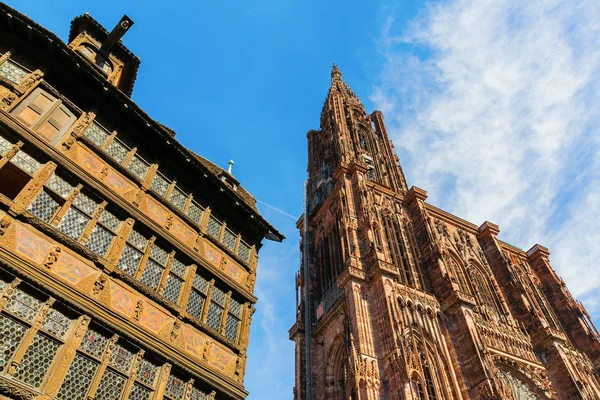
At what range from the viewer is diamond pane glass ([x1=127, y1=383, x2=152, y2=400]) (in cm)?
854

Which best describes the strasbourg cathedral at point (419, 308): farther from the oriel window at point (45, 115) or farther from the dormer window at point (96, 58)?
the oriel window at point (45, 115)

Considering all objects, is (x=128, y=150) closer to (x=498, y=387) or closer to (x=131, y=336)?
(x=131, y=336)

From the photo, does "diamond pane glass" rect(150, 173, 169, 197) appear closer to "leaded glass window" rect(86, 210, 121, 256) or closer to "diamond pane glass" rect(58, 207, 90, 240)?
"leaded glass window" rect(86, 210, 121, 256)

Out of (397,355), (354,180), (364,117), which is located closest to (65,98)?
(397,355)

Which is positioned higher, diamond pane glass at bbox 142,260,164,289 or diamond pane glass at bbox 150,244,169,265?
diamond pane glass at bbox 150,244,169,265

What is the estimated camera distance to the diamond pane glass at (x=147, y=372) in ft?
29.1

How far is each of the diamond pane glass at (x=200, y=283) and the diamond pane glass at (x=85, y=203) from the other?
3002 mm

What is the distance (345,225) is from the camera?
3164 centimetres

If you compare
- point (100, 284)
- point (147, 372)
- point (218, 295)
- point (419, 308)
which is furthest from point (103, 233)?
point (419, 308)

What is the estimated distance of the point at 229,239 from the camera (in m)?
13.5

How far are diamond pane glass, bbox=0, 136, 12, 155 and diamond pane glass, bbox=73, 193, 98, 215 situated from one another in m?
1.54

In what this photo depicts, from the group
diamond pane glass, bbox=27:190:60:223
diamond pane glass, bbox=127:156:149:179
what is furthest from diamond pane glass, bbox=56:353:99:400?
diamond pane glass, bbox=127:156:149:179

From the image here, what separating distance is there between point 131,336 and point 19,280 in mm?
2246

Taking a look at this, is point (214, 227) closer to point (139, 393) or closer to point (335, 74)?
point (139, 393)
